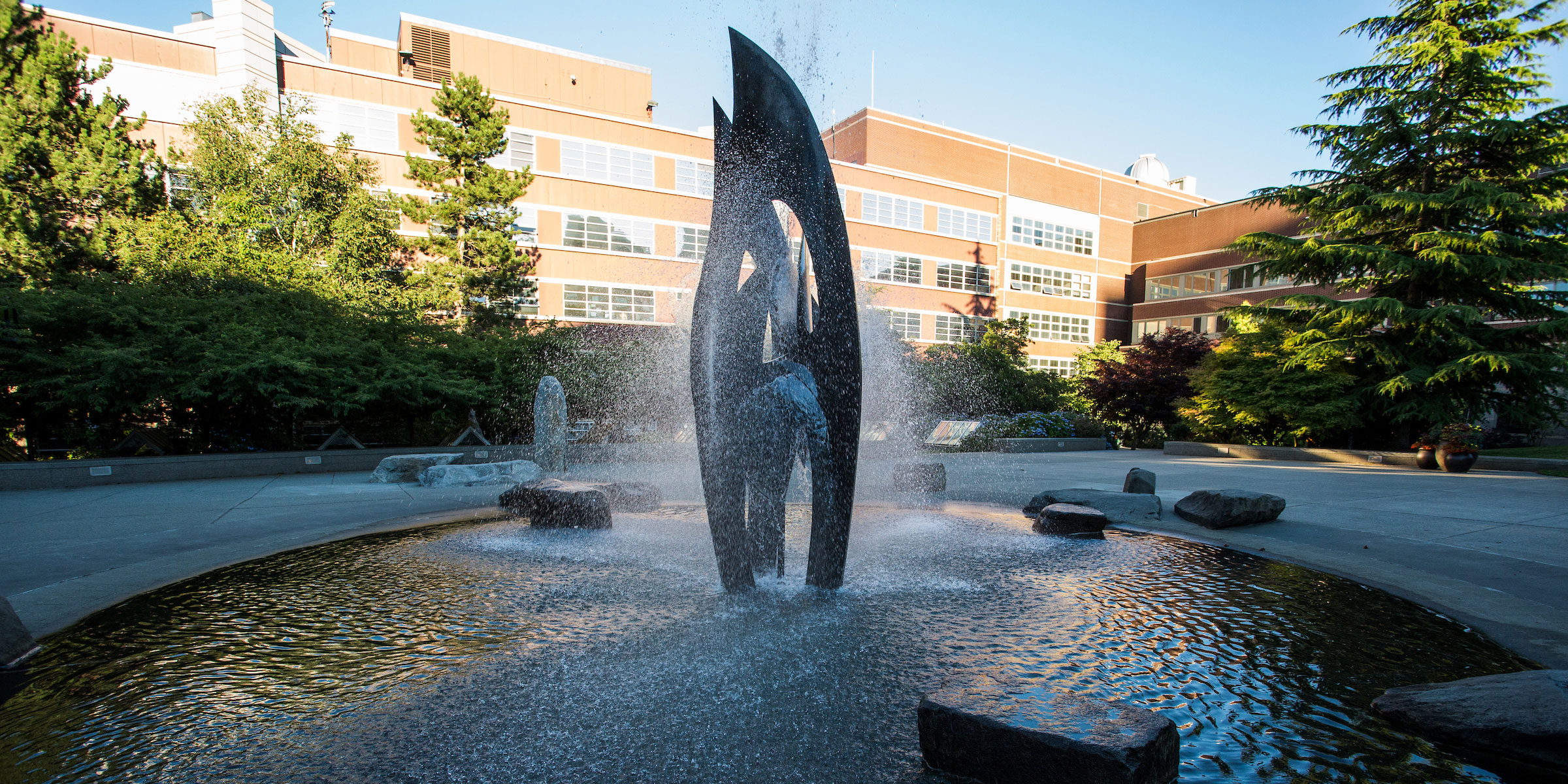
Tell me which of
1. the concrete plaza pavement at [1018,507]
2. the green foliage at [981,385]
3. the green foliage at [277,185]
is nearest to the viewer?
the concrete plaza pavement at [1018,507]

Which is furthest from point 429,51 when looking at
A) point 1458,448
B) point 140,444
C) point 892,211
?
point 1458,448

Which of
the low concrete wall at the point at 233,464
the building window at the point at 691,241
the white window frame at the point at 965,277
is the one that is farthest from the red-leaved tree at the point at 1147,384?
the building window at the point at 691,241

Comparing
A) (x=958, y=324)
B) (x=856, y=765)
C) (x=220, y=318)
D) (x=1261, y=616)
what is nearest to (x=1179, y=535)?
(x=1261, y=616)

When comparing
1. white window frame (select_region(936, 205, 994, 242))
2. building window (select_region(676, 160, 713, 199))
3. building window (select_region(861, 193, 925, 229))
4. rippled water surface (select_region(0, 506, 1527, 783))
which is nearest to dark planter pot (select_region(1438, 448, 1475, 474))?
rippled water surface (select_region(0, 506, 1527, 783))

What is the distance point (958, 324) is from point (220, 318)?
3866 cm

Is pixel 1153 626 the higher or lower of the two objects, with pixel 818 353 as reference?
lower

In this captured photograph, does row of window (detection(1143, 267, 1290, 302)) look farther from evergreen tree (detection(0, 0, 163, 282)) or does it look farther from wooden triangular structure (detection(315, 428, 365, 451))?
evergreen tree (detection(0, 0, 163, 282))

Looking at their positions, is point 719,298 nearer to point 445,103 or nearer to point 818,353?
point 818,353

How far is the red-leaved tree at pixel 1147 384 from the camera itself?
24.7 metres

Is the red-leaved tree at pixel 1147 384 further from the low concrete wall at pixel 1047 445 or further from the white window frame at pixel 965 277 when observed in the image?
the white window frame at pixel 965 277

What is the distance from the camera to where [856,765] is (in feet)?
9.66

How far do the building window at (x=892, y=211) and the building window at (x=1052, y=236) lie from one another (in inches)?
353

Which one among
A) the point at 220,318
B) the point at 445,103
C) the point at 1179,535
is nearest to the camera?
the point at 1179,535

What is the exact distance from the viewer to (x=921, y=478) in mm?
11578
